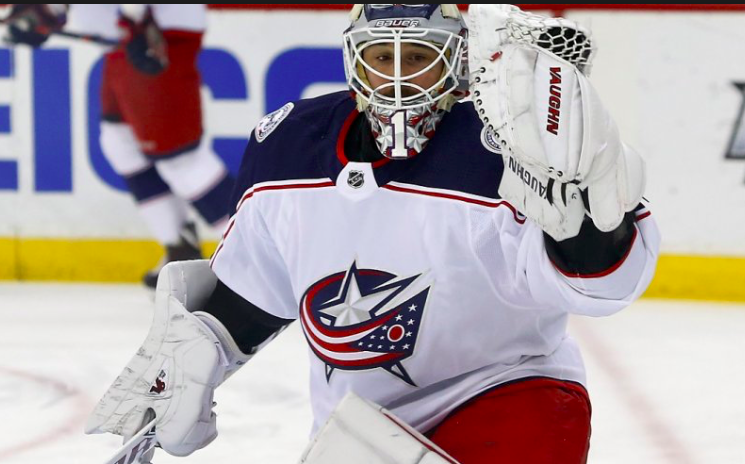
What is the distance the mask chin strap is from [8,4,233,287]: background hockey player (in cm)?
293

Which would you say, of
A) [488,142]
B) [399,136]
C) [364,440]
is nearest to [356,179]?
[399,136]

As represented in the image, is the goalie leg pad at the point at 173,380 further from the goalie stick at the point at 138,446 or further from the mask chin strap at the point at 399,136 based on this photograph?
the mask chin strap at the point at 399,136

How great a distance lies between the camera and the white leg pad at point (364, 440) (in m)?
1.61

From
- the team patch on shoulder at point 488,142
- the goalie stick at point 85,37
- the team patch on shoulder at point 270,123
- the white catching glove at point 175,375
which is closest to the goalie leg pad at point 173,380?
the white catching glove at point 175,375

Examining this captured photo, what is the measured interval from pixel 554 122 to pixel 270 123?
29.0 inches

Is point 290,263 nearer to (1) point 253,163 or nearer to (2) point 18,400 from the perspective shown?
(1) point 253,163

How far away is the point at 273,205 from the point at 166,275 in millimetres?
248

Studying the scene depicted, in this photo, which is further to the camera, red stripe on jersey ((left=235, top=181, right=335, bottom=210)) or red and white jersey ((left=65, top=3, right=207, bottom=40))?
red and white jersey ((left=65, top=3, right=207, bottom=40))

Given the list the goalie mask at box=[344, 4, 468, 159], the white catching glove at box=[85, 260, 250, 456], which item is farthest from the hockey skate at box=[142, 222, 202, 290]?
the goalie mask at box=[344, 4, 468, 159]

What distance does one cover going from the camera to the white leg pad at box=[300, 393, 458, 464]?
5.29ft

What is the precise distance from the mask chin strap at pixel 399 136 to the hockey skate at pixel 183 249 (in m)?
2.94

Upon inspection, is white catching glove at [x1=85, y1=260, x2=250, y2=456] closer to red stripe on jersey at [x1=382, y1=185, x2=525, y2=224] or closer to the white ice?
red stripe on jersey at [x1=382, y1=185, x2=525, y2=224]

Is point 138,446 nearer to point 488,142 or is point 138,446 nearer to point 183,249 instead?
point 488,142

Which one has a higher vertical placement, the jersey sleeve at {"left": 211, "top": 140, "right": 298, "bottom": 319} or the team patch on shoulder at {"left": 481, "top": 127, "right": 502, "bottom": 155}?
the team patch on shoulder at {"left": 481, "top": 127, "right": 502, "bottom": 155}
